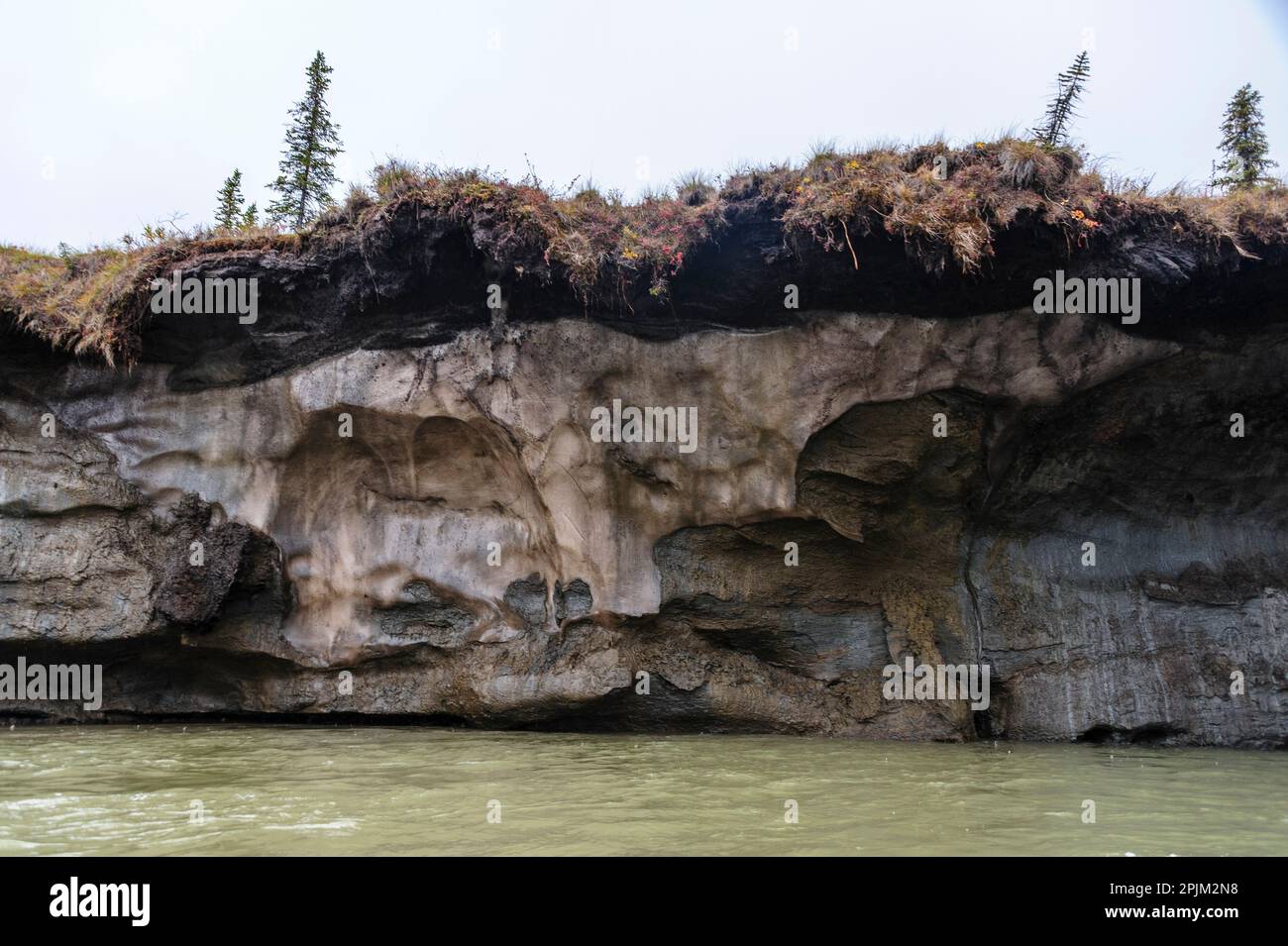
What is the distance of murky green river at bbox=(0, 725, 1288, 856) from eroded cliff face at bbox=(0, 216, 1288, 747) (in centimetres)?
126

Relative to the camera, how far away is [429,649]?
8625 mm

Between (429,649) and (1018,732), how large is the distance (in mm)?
5697

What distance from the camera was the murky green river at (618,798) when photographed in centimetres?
340

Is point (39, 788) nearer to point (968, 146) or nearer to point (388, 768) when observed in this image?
point (388, 768)

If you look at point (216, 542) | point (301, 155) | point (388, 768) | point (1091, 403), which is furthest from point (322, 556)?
point (301, 155)

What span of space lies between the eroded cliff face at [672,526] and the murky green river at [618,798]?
4.14ft

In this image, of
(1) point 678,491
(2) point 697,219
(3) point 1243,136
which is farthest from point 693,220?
(3) point 1243,136

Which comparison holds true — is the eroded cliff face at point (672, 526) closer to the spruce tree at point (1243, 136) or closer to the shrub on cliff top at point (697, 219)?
the shrub on cliff top at point (697, 219)

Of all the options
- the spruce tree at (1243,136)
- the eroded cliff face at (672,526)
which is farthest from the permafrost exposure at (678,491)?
the spruce tree at (1243,136)

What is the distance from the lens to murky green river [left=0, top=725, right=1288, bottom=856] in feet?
11.2

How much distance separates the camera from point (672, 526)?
8.29m

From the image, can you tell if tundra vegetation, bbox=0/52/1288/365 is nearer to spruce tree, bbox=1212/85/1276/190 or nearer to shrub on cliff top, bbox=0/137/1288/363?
shrub on cliff top, bbox=0/137/1288/363

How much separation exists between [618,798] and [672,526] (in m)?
4.08

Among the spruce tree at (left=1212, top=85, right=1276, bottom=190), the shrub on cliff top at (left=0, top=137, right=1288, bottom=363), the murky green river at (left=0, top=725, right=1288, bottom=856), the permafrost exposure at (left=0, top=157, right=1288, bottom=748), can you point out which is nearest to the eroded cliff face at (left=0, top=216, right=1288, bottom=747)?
the permafrost exposure at (left=0, top=157, right=1288, bottom=748)
